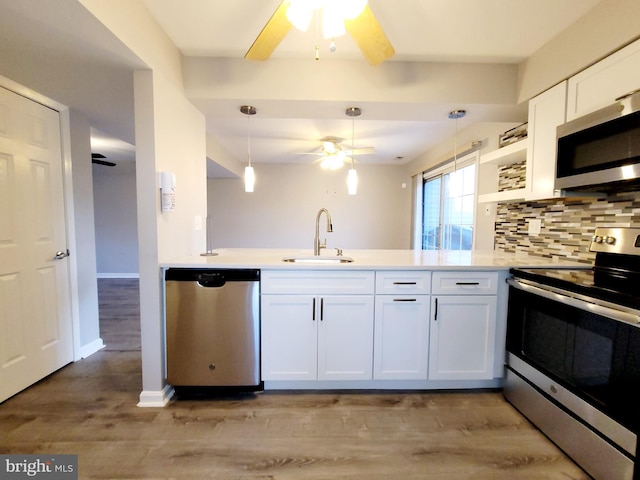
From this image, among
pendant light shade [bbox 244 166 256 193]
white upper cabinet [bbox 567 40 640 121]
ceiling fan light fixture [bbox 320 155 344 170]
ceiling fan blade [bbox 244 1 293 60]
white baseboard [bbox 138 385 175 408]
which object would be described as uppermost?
ceiling fan blade [bbox 244 1 293 60]

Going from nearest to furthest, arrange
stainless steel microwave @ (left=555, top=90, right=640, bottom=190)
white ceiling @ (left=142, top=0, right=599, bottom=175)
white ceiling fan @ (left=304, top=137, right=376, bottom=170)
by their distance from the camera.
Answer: stainless steel microwave @ (left=555, top=90, right=640, bottom=190), white ceiling @ (left=142, top=0, right=599, bottom=175), white ceiling fan @ (left=304, top=137, right=376, bottom=170)

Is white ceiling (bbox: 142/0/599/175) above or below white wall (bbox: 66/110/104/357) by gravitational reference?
above

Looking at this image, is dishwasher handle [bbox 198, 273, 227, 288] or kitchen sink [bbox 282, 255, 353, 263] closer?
dishwasher handle [bbox 198, 273, 227, 288]

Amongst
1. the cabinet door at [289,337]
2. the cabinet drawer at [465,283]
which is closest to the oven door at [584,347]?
the cabinet drawer at [465,283]

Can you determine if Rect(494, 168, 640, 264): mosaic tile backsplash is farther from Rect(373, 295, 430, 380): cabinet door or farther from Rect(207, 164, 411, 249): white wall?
Rect(207, 164, 411, 249): white wall

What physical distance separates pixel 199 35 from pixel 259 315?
190 cm

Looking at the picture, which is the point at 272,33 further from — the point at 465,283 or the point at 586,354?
the point at 586,354

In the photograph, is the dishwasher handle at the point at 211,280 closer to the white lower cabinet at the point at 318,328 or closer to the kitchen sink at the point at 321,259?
the white lower cabinet at the point at 318,328

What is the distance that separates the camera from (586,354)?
1.33 meters

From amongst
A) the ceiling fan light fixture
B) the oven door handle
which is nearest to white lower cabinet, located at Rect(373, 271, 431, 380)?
the oven door handle

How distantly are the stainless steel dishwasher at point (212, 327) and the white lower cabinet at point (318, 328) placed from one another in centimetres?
10

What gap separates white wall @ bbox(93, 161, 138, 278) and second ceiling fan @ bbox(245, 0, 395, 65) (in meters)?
5.01

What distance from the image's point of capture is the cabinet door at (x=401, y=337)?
6.15ft

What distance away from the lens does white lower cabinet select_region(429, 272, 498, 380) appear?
73.9 inches
